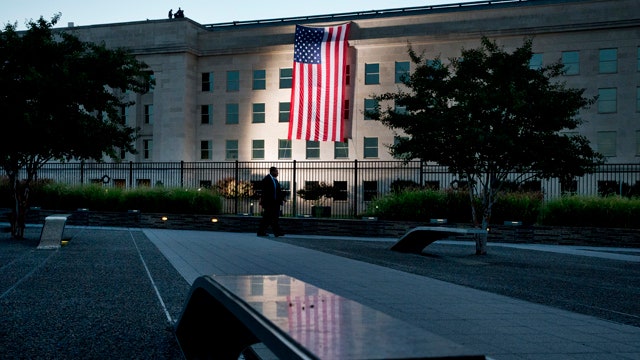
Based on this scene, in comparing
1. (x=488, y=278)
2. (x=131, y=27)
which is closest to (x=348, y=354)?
(x=488, y=278)

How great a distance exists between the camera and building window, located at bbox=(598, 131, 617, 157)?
48.5 meters

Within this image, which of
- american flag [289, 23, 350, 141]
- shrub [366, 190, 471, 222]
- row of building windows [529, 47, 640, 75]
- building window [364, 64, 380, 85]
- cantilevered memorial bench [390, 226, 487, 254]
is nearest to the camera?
cantilevered memorial bench [390, 226, 487, 254]

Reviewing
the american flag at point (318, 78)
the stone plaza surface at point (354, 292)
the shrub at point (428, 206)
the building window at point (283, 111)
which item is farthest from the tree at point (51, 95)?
the building window at point (283, 111)

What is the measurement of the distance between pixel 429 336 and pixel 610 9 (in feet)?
165

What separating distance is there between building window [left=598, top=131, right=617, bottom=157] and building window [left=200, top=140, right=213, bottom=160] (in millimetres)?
29985

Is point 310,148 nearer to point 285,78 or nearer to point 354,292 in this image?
point 285,78

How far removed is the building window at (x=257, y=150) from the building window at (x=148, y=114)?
30.5 ft

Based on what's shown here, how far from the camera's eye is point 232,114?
5666 cm

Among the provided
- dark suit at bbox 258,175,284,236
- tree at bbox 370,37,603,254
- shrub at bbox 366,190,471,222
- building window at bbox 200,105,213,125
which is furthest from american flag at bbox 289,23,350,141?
tree at bbox 370,37,603,254

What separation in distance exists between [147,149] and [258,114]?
10356 millimetres

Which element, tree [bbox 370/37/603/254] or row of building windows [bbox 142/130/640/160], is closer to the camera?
tree [bbox 370/37/603/254]

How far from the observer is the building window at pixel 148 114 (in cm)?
5853

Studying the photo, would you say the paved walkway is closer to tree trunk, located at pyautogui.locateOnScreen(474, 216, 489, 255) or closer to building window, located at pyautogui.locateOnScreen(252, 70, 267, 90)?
tree trunk, located at pyautogui.locateOnScreen(474, 216, 489, 255)

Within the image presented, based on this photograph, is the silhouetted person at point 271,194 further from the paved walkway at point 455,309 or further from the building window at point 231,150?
the building window at point 231,150
